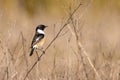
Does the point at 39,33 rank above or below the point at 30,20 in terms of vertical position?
above

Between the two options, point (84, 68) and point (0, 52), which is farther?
point (0, 52)

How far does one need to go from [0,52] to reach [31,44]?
400 millimetres

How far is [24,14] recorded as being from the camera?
18.4 m

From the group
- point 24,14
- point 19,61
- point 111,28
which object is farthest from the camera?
point 24,14

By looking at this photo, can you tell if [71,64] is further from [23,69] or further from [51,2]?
[51,2]

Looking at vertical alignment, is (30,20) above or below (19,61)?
below

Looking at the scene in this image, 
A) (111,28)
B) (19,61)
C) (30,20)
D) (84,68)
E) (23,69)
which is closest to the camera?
(84,68)

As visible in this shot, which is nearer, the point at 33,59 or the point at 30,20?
the point at 33,59

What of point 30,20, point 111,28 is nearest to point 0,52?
point 111,28

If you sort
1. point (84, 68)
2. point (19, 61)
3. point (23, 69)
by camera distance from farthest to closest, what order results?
1. point (23, 69)
2. point (19, 61)
3. point (84, 68)

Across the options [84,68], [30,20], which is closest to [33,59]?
[84,68]

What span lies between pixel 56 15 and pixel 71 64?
1006 centimetres

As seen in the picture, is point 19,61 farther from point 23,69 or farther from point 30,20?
point 30,20

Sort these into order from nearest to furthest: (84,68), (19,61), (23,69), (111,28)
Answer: (84,68), (19,61), (23,69), (111,28)
